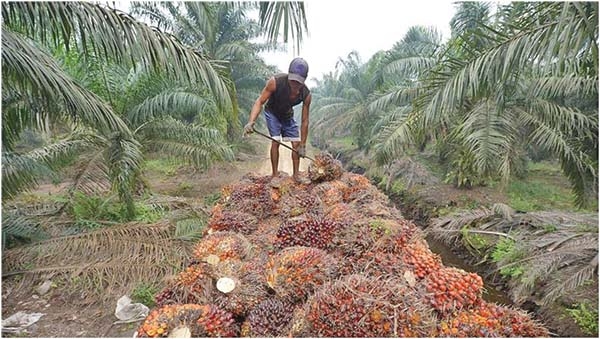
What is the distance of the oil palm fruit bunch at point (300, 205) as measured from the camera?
9.30ft

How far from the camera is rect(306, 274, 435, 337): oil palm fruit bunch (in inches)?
52.2

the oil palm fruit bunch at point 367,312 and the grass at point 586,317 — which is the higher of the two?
the oil palm fruit bunch at point 367,312

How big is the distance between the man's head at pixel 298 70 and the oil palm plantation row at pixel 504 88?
4.26 feet

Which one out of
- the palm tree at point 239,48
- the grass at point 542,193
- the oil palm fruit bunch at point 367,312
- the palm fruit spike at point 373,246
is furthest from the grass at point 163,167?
the oil palm fruit bunch at point 367,312

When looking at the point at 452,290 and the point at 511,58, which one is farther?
the point at 511,58

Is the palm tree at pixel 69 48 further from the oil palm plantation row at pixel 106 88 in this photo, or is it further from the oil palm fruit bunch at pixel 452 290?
the oil palm fruit bunch at pixel 452 290

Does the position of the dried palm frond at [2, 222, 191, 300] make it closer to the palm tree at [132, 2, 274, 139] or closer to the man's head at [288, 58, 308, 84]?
the man's head at [288, 58, 308, 84]

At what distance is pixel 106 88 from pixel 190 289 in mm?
4826

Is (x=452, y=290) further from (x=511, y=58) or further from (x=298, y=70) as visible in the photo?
(x=298, y=70)

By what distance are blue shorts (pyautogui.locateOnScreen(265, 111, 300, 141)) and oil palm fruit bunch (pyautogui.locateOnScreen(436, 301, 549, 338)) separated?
2.70 meters

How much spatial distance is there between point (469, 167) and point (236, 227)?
5.77m

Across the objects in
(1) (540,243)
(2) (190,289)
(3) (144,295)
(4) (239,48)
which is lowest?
(3) (144,295)

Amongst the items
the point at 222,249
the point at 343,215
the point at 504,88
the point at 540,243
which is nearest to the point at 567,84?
the point at 504,88

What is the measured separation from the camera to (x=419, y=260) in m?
1.85
